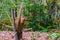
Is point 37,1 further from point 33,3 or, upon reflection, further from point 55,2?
point 55,2

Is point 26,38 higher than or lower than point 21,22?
lower

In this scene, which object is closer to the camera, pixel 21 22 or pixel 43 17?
pixel 21 22

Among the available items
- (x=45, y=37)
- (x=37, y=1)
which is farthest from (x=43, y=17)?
(x=45, y=37)

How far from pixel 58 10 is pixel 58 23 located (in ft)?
4.43

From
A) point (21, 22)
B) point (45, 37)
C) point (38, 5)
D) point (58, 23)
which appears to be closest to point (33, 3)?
point (38, 5)

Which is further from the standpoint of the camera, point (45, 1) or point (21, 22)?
point (45, 1)

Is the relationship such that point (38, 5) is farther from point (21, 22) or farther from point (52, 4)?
point (21, 22)

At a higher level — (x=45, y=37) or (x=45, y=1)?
(x=45, y=1)

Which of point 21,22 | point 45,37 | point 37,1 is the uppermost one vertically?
point 37,1

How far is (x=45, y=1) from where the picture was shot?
9570 mm

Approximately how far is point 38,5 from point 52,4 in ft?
3.11

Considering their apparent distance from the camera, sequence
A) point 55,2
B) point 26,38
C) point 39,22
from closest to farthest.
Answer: point 26,38
point 39,22
point 55,2

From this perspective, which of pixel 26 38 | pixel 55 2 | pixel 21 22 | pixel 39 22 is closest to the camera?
pixel 21 22

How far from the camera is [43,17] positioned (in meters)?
8.56
